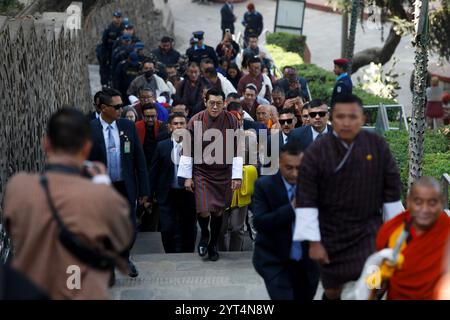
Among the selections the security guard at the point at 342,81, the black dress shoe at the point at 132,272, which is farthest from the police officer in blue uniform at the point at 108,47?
the black dress shoe at the point at 132,272

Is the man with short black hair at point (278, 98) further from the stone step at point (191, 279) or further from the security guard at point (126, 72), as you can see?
the security guard at point (126, 72)

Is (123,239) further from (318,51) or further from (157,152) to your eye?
(318,51)

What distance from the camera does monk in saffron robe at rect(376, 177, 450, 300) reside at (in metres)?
5.93

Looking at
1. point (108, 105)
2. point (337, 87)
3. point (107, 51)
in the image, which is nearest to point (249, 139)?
point (108, 105)

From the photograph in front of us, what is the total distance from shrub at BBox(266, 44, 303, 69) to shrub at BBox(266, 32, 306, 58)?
2.64 ft

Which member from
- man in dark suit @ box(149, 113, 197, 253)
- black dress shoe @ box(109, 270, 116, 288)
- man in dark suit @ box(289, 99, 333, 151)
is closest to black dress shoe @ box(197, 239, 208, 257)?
man in dark suit @ box(149, 113, 197, 253)

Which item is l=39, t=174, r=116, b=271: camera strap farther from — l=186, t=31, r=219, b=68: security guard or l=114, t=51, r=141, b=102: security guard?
l=186, t=31, r=219, b=68: security guard

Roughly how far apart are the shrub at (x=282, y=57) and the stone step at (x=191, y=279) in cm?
1247

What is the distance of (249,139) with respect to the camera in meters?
10.4

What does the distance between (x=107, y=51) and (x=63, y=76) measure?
628cm

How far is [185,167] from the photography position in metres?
9.82

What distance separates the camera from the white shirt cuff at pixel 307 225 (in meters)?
6.47

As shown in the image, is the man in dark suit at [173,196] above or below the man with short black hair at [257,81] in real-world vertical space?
below

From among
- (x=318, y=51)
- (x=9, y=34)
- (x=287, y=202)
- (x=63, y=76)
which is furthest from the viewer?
(x=318, y=51)
